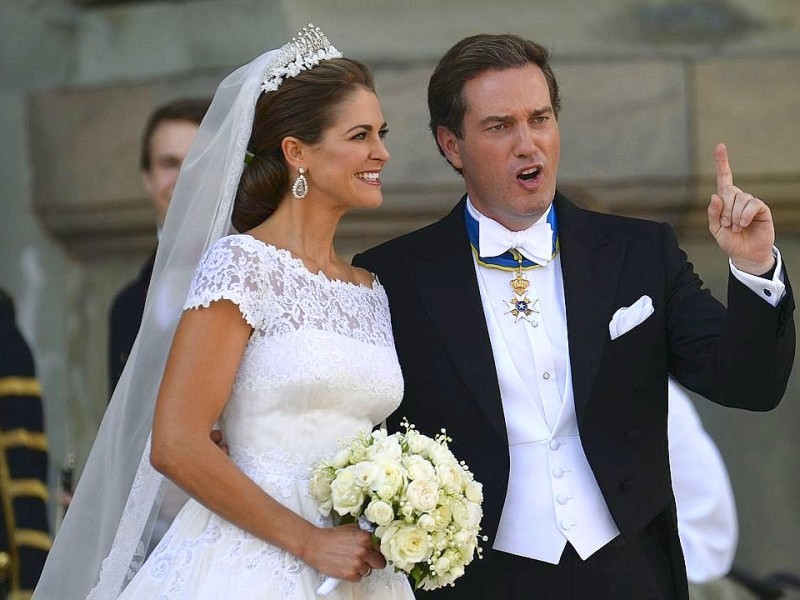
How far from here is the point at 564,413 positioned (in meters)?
4.07

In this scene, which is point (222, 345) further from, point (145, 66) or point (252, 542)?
point (145, 66)

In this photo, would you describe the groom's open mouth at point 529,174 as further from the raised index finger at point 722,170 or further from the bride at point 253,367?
the raised index finger at point 722,170

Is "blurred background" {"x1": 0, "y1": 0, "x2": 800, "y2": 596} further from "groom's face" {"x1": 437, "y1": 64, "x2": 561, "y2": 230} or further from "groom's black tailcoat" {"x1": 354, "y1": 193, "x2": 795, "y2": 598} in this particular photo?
"groom's black tailcoat" {"x1": 354, "y1": 193, "x2": 795, "y2": 598}

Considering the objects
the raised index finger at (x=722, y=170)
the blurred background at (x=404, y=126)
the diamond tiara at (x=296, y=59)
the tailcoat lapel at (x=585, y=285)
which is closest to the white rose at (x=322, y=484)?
the tailcoat lapel at (x=585, y=285)

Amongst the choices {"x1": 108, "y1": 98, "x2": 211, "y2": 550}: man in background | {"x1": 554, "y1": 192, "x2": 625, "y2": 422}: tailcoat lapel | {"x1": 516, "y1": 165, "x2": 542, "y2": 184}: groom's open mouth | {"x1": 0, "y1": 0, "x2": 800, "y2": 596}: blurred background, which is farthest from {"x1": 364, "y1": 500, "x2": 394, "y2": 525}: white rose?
{"x1": 0, "y1": 0, "x2": 800, "y2": 596}: blurred background

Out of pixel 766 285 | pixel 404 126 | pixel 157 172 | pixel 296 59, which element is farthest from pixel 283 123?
pixel 404 126

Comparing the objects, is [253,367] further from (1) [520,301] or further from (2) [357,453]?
(1) [520,301]

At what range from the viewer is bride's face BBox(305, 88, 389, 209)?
403cm

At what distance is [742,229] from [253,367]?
1122 millimetres

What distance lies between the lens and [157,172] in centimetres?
576

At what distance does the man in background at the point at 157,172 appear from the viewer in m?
5.48

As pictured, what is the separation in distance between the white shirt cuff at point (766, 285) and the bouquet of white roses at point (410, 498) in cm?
75

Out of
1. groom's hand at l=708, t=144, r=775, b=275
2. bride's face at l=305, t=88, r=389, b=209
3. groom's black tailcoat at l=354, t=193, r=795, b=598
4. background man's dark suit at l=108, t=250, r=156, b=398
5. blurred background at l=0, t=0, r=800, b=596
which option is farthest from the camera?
blurred background at l=0, t=0, r=800, b=596

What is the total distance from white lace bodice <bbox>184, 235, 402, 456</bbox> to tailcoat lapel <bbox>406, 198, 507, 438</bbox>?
227 millimetres
